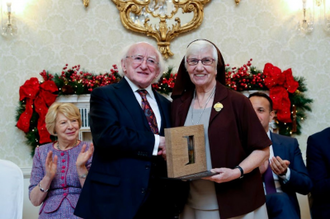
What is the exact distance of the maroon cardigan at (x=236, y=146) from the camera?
72.1 inches

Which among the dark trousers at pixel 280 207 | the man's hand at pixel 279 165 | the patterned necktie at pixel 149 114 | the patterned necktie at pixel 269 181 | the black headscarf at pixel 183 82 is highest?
the black headscarf at pixel 183 82

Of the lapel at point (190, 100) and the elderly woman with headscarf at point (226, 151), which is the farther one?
the lapel at point (190, 100)

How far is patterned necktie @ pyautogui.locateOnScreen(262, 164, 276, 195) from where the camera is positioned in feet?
7.97

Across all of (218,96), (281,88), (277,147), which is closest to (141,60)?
(218,96)

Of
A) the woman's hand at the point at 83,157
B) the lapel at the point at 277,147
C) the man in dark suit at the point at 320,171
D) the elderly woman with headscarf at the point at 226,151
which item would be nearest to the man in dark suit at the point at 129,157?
the elderly woman with headscarf at the point at 226,151

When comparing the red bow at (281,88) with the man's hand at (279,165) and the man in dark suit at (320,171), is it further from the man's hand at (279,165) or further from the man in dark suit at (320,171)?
the man's hand at (279,165)

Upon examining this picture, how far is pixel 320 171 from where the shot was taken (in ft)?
8.17

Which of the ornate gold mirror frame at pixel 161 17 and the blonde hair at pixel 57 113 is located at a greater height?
the ornate gold mirror frame at pixel 161 17

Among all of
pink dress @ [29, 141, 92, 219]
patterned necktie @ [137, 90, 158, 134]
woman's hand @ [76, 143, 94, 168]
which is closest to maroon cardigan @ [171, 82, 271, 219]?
patterned necktie @ [137, 90, 158, 134]

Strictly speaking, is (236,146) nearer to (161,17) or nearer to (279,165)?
(279,165)

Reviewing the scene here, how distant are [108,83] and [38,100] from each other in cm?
74

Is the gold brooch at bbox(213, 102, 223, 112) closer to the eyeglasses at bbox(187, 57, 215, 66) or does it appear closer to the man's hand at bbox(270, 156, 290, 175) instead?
the eyeglasses at bbox(187, 57, 215, 66)

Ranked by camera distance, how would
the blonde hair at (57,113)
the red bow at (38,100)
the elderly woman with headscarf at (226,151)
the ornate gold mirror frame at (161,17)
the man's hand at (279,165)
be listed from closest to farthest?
the elderly woman with headscarf at (226,151) < the man's hand at (279,165) < the blonde hair at (57,113) < the red bow at (38,100) < the ornate gold mirror frame at (161,17)

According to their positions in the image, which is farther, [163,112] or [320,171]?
[320,171]
